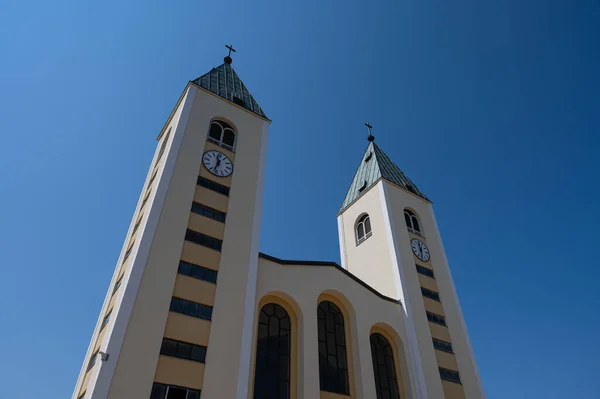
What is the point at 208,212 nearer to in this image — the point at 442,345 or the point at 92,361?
the point at 92,361

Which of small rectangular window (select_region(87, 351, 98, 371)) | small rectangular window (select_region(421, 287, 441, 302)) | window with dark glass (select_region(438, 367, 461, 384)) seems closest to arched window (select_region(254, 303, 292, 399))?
small rectangular window (select_region(87, 351, 98, 371))

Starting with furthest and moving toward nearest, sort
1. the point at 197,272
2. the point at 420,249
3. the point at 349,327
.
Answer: the point at 420,249, the point at 349,327, the point at 197,272

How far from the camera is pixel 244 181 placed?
68.3ft

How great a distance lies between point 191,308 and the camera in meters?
15.3

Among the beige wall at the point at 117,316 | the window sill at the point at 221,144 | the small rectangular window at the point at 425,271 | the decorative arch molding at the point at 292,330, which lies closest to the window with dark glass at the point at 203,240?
the beige wall at the point at 117,316

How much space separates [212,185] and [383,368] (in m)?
11.7

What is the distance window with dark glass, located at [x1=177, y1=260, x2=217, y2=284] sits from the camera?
16125 mm

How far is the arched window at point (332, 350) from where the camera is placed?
1802cm

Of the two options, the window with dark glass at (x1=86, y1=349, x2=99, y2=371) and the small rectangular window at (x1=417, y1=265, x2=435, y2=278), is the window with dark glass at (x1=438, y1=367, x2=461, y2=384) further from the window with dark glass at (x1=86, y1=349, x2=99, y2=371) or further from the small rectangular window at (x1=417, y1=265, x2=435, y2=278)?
the window with dark glass at (x1=86, y1=349, x2=99, y2=371)

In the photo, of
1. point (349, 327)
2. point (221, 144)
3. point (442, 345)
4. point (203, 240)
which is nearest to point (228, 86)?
point (221, 144)

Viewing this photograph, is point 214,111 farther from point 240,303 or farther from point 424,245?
point 424,245

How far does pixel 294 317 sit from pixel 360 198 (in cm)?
1305

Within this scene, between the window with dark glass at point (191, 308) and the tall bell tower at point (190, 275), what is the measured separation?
36mm

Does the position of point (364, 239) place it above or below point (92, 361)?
above
